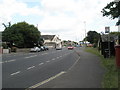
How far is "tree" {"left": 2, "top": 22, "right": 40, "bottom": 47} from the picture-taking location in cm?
6462

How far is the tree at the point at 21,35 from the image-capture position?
64625 millimetres

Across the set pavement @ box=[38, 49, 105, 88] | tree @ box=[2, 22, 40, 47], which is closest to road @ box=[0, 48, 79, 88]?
pavement @ box=[38, 49, 105, 88]

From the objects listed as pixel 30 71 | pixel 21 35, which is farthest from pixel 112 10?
pixel 21 35

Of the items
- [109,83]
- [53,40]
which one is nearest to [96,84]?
[109,83]

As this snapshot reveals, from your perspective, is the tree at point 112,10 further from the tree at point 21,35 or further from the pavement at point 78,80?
the tree at point 21,35

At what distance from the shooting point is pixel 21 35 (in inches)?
2598

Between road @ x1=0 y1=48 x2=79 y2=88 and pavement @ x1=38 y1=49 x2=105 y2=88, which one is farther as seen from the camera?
road @ x1=0 y1=48 x2=79 y2=88

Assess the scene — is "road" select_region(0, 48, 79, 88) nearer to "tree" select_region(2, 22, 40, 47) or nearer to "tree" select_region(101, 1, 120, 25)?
"tree" select_region(101, 1, 120, 25)

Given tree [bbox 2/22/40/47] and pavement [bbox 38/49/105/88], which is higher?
tree [bbox 2/22/40/47]

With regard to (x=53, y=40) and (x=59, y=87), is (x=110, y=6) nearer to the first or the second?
(x=59, y=87)

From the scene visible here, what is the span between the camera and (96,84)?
1009 centimetres

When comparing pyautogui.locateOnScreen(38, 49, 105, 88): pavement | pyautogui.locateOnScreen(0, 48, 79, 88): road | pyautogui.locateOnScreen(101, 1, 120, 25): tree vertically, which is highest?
pyautogui.locateOnScreen(101, 1, 120, 25): tree

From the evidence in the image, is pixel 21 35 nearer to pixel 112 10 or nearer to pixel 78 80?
pixel 112 10

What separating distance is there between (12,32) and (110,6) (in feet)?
157
